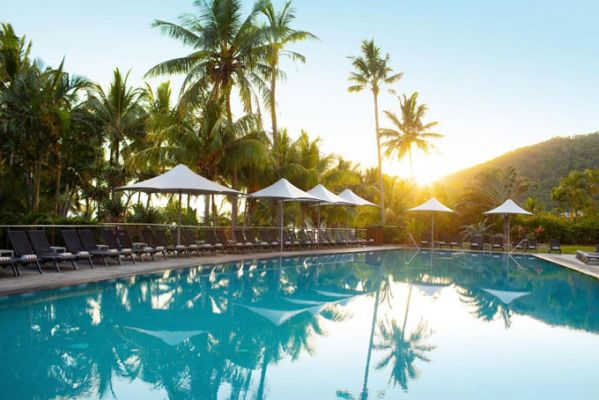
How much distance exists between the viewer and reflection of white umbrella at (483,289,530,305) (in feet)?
33.7

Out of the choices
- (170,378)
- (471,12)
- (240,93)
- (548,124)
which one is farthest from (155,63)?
(548,124)

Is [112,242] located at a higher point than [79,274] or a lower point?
higher

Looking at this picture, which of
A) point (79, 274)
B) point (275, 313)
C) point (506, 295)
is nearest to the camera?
point (275, 313)

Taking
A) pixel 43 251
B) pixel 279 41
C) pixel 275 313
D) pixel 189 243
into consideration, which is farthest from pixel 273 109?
pixel 275 313

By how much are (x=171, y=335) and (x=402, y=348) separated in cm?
283

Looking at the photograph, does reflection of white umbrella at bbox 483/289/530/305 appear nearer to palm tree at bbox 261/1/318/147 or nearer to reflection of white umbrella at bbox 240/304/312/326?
reflection of white umbrella at bbox 240/304/312/326

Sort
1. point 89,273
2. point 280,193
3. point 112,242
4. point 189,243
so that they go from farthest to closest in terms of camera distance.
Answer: point 280,193
point 189,243
point 112,242
point 89,273

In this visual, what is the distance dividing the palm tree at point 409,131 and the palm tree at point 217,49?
15575mm

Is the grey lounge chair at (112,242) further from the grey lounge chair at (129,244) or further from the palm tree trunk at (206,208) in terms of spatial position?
the palm tree trunk at (206,208)

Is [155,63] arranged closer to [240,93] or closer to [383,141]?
[240,93]

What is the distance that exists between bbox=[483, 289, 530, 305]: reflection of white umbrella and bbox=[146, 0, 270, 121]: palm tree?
12.1 metres

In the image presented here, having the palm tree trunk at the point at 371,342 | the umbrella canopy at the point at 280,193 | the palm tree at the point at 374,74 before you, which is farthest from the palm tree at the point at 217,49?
the palm tree at the point at 374,74

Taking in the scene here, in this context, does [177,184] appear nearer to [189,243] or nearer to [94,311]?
[189,243]

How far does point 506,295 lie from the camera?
10.9 meters
